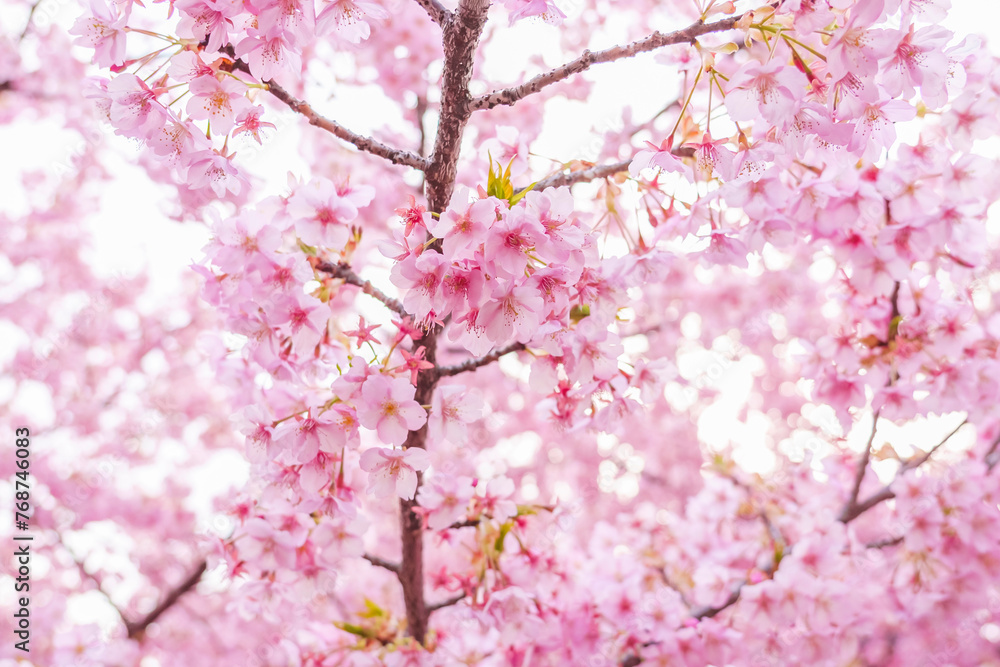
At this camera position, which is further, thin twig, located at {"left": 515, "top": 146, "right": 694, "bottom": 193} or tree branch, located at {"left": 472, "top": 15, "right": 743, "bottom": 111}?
thin twig, located at {"left": 515, "top": 146, "right": 694, "bottom": 193}

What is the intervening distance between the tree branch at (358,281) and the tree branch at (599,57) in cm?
71

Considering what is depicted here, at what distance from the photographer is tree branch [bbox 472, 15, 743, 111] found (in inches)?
64.1

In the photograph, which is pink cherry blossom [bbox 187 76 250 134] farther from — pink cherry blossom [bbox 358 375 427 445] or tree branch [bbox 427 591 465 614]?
tree branch [bbox 427 591 465 614]

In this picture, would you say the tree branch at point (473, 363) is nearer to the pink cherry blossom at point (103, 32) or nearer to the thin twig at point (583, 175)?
the thin twig at point (583, 175)

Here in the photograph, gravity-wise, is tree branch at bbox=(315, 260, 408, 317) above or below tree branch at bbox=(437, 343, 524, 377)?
above

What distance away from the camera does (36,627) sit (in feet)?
22.3

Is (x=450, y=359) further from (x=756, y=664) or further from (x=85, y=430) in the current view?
(x=85, y=430)

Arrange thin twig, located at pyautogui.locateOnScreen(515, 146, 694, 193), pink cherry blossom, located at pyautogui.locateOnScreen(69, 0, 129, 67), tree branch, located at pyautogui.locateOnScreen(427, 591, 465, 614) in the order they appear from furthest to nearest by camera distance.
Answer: tree branch, located at pyautogui.locateOnScreen(427, 591, 465, 614), thin twig, located at pyautogui.locateOnScreen(515, 146, 694, 193), pink cherry blossom, located at pyautogui.locateOnScreen(69, 0, 129, 67)

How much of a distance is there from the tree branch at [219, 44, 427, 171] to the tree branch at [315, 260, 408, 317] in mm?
453

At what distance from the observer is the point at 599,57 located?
1.72m

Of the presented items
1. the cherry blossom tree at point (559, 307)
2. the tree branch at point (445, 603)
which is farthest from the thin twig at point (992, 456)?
the tree branch at point (445, 603)

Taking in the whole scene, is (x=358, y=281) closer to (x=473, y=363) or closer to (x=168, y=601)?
(x=473, y=363)

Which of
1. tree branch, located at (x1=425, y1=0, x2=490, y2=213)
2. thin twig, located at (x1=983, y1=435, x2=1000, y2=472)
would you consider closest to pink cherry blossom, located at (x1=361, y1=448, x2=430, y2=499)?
tree branch, located at (x1=425, y1=0, x2=490, y2=213)

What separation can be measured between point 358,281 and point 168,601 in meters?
3.81
